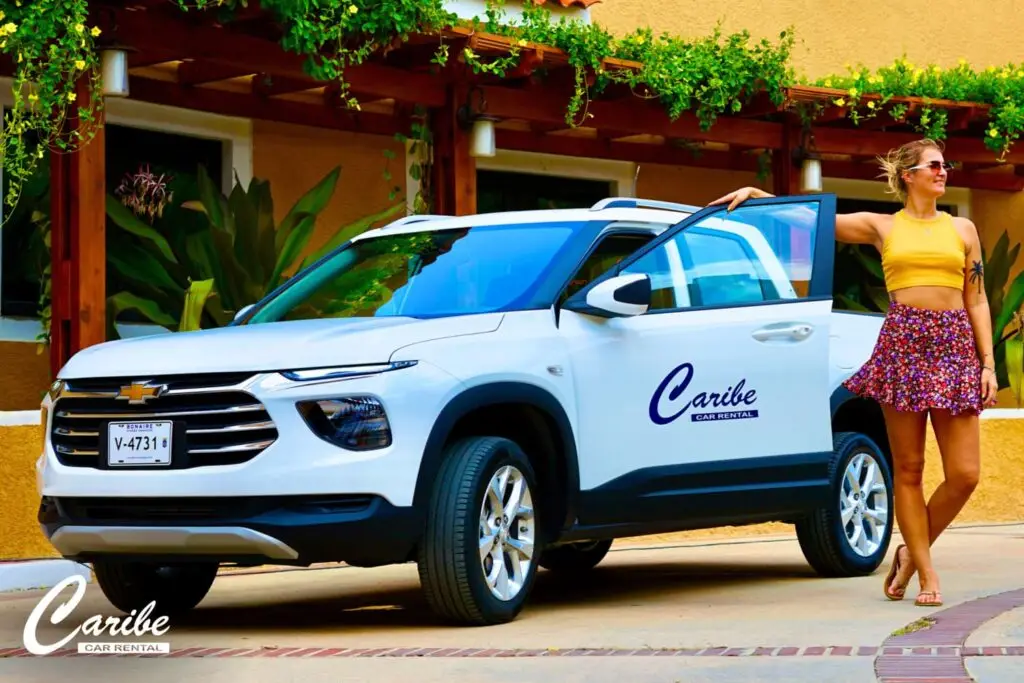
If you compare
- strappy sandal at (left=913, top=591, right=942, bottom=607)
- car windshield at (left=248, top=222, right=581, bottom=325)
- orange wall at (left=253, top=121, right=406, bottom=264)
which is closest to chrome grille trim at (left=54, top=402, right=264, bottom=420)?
car windshield at (left=248, top=222, right=581, bottom=325)

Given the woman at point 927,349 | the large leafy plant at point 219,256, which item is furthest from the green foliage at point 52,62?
the woman at point 927,349

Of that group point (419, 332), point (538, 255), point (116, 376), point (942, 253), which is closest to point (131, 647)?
point (116, 376)

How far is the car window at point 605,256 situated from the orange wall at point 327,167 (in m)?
6.30

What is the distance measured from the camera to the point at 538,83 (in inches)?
575

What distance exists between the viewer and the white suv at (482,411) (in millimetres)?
7273

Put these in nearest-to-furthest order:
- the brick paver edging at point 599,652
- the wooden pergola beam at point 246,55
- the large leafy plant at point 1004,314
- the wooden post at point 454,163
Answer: the brick paver edging at point 599,652 → the wooden pergola beam at point 246,55 → the wooden post at point 454,163 → the large leafy plant at point 1004,314

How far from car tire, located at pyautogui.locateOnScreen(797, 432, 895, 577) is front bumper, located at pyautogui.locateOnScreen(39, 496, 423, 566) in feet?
9.84

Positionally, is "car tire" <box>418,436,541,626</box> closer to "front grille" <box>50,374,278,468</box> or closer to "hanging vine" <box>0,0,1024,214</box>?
"front grille" <box>50,374,278,468</box>

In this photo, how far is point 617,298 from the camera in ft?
26.6

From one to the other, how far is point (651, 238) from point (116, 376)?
2.74 m

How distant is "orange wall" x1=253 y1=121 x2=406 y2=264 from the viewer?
1496 centimetres

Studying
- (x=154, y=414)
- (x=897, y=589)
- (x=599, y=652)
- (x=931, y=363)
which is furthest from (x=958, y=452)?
(x=154, y=414)

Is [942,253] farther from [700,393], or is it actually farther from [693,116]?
[693,116]

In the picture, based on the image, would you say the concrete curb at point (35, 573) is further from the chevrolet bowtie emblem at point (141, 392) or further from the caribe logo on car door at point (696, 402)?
the caribe logo on car door at point (696, 402)
